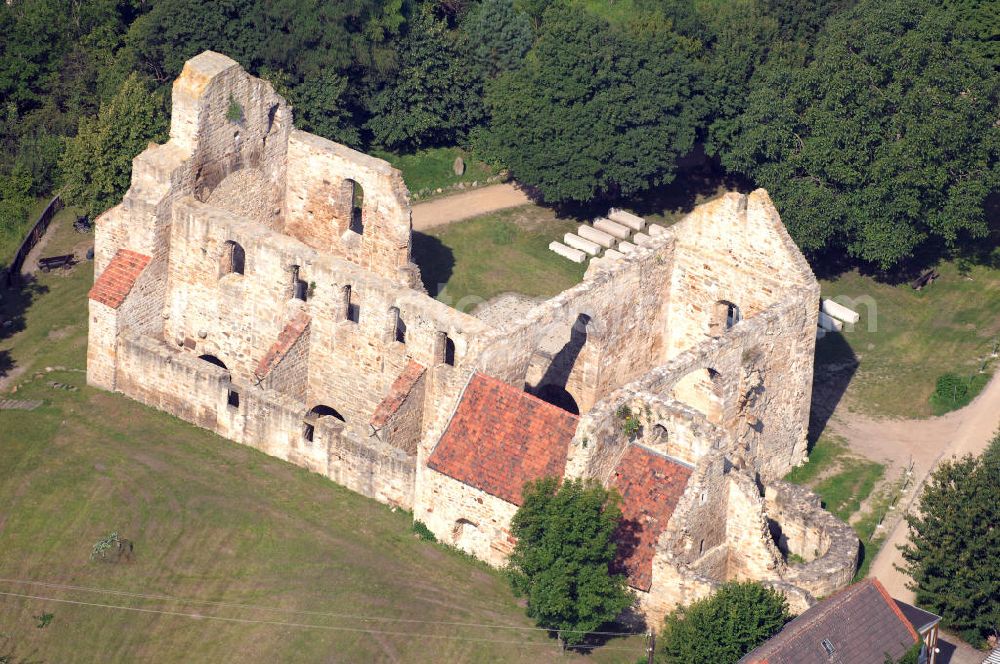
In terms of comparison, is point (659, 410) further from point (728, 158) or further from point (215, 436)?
point (728, 158)

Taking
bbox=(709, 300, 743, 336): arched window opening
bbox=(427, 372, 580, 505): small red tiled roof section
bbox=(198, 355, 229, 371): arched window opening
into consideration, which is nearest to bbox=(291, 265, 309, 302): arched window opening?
bbox=(198, 355, 229, 371): arched window opening

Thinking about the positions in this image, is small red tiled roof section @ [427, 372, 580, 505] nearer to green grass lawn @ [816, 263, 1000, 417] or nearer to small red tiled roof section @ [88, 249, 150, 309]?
small red tiled roof section @ [88, 249, 150, 309]

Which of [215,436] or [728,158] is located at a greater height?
[728,158]

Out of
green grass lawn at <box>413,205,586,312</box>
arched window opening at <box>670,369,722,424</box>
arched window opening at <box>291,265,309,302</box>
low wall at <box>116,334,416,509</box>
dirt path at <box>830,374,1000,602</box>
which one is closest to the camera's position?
low wall at <box>116,334,416,509</box>

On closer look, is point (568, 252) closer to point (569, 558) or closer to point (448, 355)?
point (448, 355)

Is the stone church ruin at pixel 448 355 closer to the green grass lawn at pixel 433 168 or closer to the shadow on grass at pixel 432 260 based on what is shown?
the shadow on grass at pixel 432 260

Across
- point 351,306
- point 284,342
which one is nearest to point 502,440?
point 351,306

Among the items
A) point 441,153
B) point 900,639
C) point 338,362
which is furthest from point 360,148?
point 900,639
